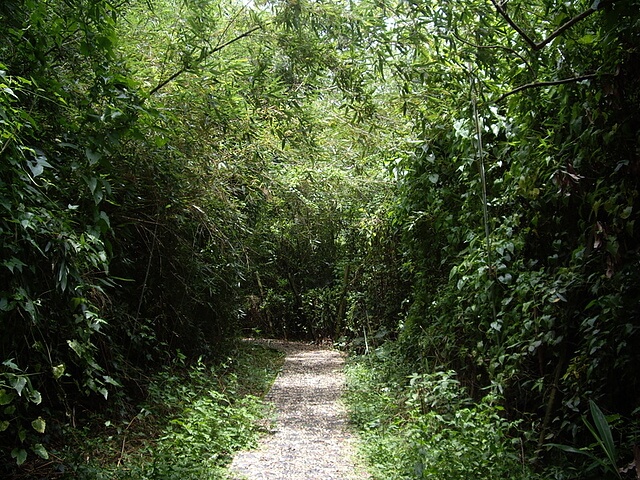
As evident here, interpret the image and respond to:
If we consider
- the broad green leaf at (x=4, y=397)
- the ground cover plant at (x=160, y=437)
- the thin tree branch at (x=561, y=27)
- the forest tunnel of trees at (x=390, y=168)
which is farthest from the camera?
the ground cover plant at (x=160, y=437)

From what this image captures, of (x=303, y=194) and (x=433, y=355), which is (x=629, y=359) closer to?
(x=433, y=355)

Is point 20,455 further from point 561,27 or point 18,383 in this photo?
point 561,27

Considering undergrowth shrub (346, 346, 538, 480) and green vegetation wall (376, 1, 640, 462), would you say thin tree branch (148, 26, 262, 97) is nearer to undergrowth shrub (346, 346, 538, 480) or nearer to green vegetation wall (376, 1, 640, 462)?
green vegetation wall (376, 1, 640, 462)

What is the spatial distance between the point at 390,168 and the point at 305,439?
2518mm

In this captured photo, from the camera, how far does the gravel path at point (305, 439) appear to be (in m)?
3.47

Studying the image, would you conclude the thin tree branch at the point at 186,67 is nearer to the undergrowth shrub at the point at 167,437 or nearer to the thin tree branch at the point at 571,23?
the thin tree branch at the point at 571,23

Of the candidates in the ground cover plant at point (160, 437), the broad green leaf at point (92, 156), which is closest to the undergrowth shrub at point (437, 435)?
the ground cover plant at point (160, 437)

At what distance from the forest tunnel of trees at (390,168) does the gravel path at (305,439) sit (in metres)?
1.01

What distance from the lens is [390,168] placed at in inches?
198

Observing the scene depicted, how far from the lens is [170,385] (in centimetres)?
489

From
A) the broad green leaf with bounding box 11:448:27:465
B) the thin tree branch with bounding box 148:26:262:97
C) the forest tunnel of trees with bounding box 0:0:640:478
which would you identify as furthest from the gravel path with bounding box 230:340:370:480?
the thin tree branch with bounding box 148:26:262:97

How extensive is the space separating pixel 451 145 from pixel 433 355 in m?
1.86

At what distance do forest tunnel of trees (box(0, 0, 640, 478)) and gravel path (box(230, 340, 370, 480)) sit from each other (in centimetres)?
101

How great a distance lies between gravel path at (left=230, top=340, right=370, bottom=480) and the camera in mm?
3471
